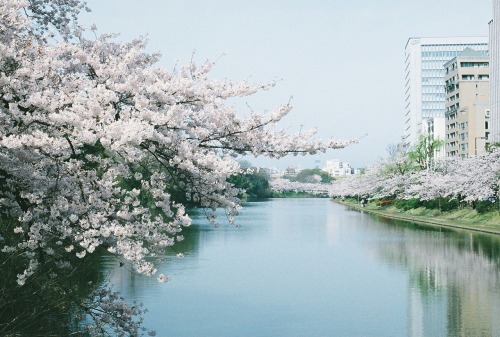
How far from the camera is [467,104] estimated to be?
145m

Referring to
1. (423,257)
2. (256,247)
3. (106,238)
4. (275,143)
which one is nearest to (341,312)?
(275,143)

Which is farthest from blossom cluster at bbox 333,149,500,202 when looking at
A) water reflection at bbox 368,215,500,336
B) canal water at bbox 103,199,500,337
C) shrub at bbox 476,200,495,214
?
canal water at bbox 103,199,500,337

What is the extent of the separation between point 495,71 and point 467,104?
72.1 feet

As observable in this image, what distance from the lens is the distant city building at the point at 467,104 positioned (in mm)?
133375

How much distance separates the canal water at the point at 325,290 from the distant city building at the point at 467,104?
98.9m

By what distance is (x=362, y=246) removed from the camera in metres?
39.5

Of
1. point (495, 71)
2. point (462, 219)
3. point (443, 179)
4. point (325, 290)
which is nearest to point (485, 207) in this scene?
point (462, 219)

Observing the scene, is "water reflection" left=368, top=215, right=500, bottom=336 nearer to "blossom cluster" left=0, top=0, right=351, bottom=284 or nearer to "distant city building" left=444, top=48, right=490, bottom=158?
"blossom cluster" left=0, top=0, right=351, bottom=284

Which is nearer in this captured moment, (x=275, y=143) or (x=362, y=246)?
(x=275, y=143)

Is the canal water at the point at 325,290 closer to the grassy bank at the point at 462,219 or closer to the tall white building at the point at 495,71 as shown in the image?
the grassy bank at the point at 462,219

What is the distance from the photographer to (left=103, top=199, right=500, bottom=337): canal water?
16839 millimetres

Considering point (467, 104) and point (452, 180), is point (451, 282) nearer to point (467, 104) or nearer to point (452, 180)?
point (452, 180)

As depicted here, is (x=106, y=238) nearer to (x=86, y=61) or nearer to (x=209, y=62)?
(x=86, y=61)

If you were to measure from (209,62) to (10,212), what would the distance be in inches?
151
